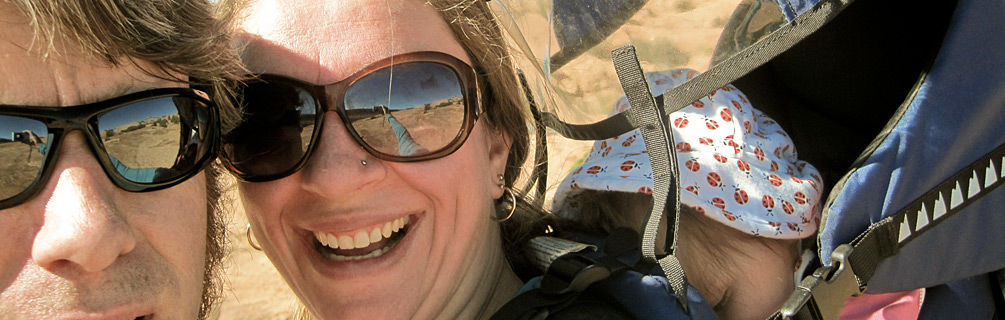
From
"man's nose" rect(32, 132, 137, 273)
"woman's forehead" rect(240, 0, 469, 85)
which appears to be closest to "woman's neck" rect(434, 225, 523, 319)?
"woman's forehead" rect(240, 0, 469, 85)

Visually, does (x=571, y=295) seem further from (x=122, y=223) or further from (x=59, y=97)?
(x=59, y=97)

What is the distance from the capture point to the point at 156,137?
1.35 metres

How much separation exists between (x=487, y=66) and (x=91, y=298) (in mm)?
1010

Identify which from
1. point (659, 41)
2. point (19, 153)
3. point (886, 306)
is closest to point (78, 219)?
point (19, 153)

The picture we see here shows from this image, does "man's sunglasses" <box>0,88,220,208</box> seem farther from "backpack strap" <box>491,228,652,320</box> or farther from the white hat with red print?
the white hat with red print

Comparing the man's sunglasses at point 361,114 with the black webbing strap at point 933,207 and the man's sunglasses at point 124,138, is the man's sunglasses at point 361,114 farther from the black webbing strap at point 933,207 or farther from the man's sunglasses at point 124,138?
the black webbing strap at point 933,207

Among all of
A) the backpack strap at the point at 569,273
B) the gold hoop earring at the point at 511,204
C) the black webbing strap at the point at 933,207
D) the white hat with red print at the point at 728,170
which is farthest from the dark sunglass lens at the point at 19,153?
the black webbing strap at the point at 933,207

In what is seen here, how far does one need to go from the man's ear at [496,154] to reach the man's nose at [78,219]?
94cm

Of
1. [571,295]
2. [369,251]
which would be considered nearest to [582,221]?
[571,295]

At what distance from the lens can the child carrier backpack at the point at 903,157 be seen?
1.79 m

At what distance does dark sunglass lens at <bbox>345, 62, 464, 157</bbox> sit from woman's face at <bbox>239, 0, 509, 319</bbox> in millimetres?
37

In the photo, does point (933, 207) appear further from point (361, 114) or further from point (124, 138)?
point (124, 138)

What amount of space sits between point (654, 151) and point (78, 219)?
1.14 meters

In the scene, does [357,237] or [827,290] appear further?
[827,290]
